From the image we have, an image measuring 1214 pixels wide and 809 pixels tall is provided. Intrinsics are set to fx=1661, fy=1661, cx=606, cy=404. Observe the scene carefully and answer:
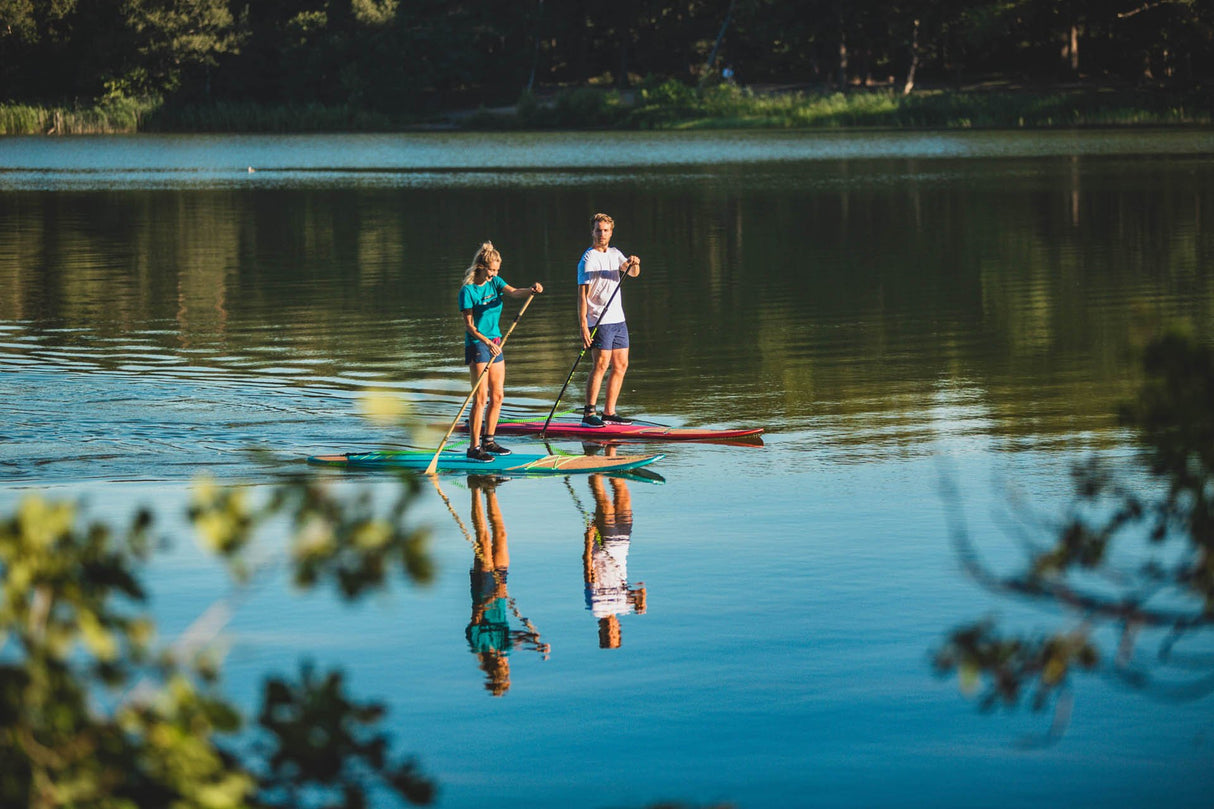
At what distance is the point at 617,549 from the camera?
31.6 feet

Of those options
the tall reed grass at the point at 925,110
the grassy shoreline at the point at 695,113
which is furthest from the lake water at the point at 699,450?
the grassy shoreline at the point at 695,113

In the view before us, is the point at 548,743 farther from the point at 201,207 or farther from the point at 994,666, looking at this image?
the point at 201,207

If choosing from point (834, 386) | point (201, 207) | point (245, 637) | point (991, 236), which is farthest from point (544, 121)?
point (245, 637)

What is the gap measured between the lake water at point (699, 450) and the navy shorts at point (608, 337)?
2.99 ft

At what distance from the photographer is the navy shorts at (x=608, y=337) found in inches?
533

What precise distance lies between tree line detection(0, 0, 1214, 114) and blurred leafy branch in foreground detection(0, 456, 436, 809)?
89145 mm

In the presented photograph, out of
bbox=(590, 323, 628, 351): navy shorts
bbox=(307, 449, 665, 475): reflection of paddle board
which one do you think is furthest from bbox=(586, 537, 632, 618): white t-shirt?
bbox=(590, 323, 628, 351): navy shorts

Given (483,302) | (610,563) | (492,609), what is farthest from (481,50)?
(492,609)

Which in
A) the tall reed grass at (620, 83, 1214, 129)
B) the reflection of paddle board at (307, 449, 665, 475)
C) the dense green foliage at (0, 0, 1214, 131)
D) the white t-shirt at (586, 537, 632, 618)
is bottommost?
the white t-shirt at (586, 537, 632, 618)

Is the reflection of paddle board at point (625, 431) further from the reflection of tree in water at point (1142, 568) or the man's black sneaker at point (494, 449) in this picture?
the reflection of tree in water at point (1142, 568)

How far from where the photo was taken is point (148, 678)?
341 centimetres

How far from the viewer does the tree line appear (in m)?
92.7

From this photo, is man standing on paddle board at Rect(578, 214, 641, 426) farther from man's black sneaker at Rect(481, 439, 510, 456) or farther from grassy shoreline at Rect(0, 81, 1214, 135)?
grassy shoreline at Rect(0, 81, 1214, 135)

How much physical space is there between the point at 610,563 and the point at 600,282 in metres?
4.57
